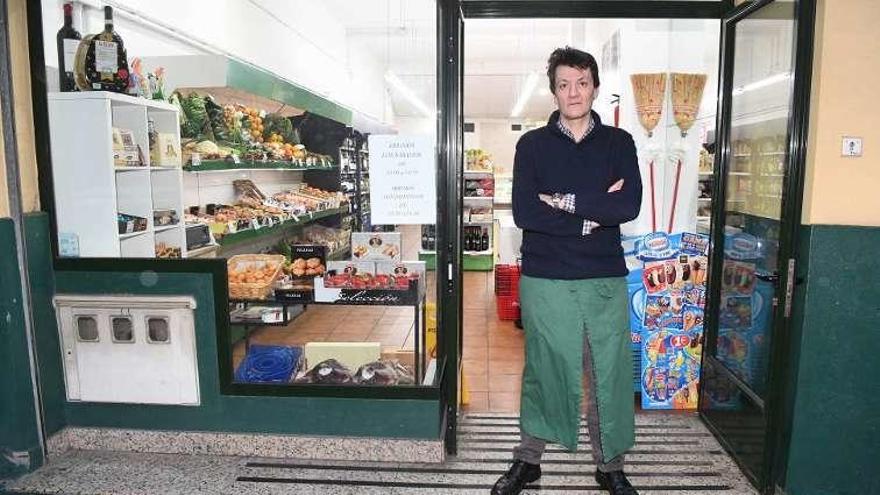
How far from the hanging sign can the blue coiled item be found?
100 cm

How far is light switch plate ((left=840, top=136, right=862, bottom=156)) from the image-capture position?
2514 millimetres

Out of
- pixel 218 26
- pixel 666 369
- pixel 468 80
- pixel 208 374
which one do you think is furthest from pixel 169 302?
pixel 468 80

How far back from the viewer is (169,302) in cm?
307

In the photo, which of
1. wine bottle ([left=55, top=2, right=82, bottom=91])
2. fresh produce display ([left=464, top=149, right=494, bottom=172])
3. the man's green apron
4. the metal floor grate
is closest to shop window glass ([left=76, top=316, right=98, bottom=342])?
the metal floor grate

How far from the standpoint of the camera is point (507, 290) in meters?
6.33

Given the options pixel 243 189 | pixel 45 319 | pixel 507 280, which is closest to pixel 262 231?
pixel 243 189

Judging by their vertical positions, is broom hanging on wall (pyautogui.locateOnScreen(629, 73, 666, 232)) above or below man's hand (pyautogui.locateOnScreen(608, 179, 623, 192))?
above

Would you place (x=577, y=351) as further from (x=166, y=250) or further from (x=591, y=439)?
(x=166, y=250)

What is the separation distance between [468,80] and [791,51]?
13673 millimetres

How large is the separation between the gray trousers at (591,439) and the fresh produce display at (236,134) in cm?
285

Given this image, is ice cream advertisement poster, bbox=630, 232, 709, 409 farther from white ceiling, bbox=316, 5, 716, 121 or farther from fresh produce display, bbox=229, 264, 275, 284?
fresh produce display, bbox=229, 264, 275, 284

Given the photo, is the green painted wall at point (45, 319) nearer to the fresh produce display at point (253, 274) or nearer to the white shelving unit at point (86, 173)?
the white shelving unit at point (86, 173)

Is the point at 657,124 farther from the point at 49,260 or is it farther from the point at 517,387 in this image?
the point at 49,260

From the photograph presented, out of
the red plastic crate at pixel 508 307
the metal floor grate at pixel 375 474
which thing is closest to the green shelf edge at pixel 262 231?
the metal floor grate at pixel 375 474
